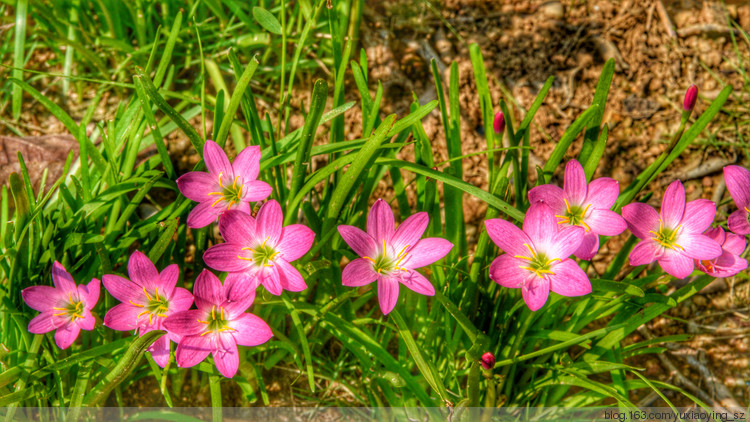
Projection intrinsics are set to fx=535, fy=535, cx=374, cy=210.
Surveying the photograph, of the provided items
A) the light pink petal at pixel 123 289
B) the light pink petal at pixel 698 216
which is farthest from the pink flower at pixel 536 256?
the light pink petal at pixel 123 289

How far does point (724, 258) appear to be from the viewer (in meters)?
1.25

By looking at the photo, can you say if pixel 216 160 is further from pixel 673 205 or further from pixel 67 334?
pixel 673 205

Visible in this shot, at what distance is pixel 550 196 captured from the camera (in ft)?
4.10

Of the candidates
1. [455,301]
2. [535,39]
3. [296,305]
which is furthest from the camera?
[535,39]

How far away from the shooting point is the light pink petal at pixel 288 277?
1.16m

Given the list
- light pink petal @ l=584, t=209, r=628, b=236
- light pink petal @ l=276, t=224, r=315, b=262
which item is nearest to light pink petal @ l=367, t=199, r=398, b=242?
light pink petal @ l=276, t=224, r=315, b=262

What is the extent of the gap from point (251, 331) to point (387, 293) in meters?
0.32

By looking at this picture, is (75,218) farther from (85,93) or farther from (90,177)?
(85,93)

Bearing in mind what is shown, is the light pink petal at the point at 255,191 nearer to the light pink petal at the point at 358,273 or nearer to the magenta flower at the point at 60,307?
the light pink petal at the point at 358,273

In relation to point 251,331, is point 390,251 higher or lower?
higher

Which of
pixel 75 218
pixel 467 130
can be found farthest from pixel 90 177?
pixel 467 130

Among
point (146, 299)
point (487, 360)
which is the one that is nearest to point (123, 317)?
point (146, 299)

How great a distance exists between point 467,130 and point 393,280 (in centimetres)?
111

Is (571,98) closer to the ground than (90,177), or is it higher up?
higher up
